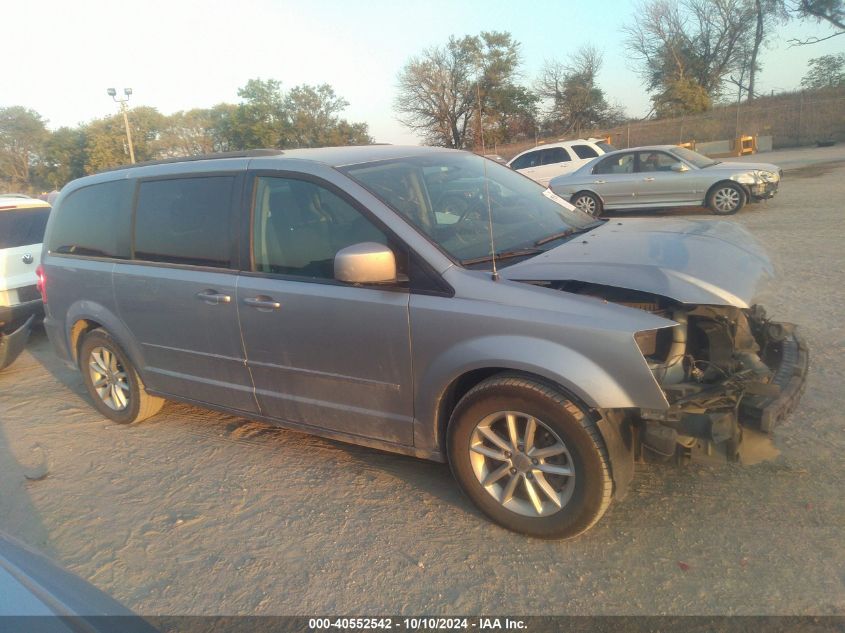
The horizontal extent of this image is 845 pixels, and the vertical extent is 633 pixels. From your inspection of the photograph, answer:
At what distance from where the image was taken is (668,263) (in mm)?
2939

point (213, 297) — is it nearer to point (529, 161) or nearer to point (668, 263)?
point (668, 263)

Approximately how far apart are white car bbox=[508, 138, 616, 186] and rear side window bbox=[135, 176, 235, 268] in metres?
13.8

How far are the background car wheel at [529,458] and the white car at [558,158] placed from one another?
48.4 feet

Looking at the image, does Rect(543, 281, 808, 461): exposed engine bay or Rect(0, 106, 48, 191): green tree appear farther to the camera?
Rect(0, 106, 48, 191): green tree

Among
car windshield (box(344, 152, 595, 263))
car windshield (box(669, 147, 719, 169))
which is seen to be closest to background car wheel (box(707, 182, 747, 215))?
car windshield (box(669, 147, 719, 169))

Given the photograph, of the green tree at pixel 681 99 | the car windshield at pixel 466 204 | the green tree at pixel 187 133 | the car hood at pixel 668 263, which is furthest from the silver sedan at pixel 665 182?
the green tree at pixel 187 133

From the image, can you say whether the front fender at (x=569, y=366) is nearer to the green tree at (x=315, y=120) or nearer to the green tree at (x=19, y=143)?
the green tree at (x=315, y=120)

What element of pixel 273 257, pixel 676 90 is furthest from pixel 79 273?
pixel 676 90

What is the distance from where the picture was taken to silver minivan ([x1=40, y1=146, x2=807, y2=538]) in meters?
2.71

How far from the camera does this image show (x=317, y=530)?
316 centimetres

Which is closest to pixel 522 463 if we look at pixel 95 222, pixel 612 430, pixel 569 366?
pixel 612 430

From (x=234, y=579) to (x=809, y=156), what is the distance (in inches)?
1125

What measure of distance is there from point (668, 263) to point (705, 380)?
0.58 metres

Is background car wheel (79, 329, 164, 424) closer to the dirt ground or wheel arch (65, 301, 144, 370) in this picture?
wheel arch (65, 301, 144, 370)
